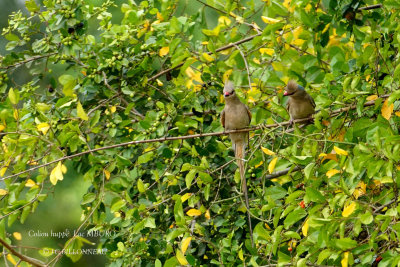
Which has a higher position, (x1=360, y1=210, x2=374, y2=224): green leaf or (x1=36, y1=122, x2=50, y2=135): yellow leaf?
(x1=360, y1=210, x2=374, y2=224): green leaf

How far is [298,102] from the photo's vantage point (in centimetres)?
448

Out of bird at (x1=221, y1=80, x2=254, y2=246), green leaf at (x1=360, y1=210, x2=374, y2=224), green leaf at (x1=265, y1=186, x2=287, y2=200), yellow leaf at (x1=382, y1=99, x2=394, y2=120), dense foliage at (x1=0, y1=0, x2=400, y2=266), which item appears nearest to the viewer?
green leaf at (x1=360, y1=210, x2=374, y2=224)

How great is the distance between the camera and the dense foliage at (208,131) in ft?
11.0

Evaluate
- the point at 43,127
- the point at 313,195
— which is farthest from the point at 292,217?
the point at 43,127

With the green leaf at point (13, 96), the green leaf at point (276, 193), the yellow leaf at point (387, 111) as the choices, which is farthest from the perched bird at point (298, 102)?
the green leaf at point (13, 96)

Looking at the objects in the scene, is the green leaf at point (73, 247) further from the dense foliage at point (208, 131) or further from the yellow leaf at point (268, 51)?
the yellow leaf at point (268, 51)

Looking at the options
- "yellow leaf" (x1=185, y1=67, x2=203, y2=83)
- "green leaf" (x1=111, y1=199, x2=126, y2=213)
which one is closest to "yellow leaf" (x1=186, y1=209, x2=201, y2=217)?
"green leaf" (x1=111, y1=199, x2=126, y2=213)

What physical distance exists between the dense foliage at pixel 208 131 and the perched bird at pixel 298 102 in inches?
3.2

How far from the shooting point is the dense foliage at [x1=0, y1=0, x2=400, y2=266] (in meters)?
3.34

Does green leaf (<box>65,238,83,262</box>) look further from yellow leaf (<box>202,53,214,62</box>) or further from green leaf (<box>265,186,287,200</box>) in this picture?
yellow leaf (<box>202,53,214,62</box>)

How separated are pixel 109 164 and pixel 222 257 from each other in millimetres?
987

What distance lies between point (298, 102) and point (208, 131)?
658mm

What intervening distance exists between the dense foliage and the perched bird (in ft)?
0.26

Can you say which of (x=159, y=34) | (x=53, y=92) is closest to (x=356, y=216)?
(x=159, y=34)
